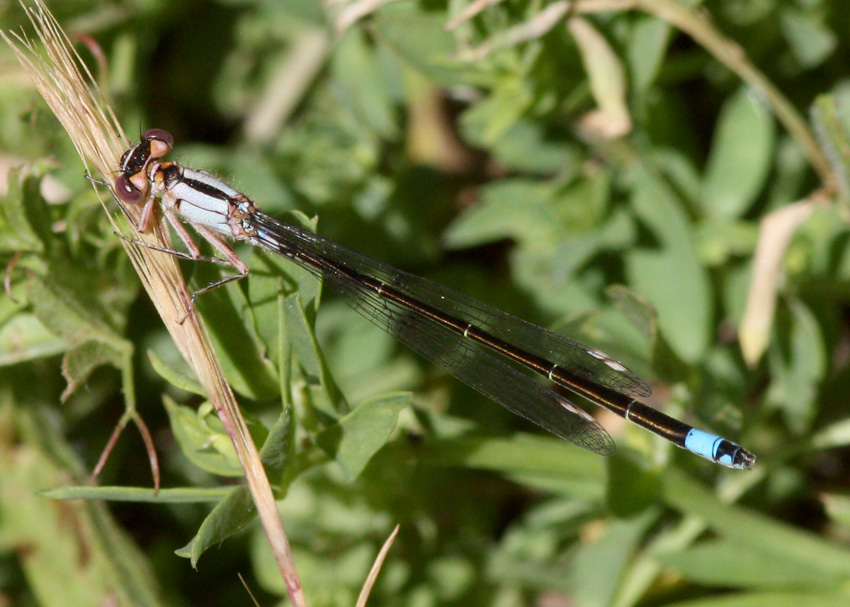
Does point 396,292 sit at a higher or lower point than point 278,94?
lower

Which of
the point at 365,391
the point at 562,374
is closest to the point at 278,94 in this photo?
the point at 365,391

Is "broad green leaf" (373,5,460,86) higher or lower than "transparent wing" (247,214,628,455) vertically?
higher

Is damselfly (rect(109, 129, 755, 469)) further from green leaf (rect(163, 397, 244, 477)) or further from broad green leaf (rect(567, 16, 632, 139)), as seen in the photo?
broad green leaf (rect(567, 16, 632, 139))

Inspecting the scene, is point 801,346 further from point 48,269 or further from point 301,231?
point 48,269

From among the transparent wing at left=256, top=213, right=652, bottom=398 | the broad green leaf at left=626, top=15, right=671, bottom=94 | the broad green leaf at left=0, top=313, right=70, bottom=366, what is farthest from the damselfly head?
the broad green leaf at left=626, top=15, right=671, bottom=94

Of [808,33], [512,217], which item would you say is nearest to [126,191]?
[512,217]

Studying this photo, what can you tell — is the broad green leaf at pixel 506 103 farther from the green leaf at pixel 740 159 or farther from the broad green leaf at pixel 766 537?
the broad green leaf at pixel 766 537

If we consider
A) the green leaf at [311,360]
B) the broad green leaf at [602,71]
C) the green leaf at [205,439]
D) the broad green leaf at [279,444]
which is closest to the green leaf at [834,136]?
the broad green leaf at [602,71]
